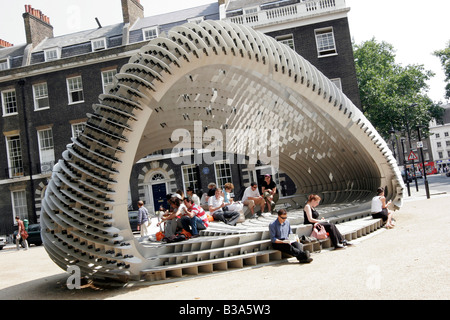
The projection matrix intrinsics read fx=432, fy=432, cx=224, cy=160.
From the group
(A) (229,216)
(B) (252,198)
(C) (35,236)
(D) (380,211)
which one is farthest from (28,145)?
(D) (380,211)

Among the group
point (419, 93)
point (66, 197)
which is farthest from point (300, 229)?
point (419, 93)

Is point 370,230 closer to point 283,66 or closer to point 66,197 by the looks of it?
point 283,66

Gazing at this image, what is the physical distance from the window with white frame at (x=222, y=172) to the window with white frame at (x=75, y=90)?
10.2 metres

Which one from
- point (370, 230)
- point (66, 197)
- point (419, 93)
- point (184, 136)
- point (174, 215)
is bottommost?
point (370, 230)

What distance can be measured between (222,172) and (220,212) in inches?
652

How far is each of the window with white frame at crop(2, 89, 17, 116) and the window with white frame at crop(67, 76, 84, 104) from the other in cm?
406

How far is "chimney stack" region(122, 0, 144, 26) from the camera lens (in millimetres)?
30500

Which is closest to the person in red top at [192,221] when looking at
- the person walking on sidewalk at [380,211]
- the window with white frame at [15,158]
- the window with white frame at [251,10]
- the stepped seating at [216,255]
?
the stepped seating at [216,255]

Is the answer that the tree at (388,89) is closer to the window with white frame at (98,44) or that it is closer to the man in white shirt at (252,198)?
the window with white frame at (98,44)

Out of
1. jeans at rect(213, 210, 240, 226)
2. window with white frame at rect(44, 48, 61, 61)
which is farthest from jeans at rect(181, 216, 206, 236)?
window with white frame at rect(44, 48, 61, 61)

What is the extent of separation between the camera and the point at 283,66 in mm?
9406
